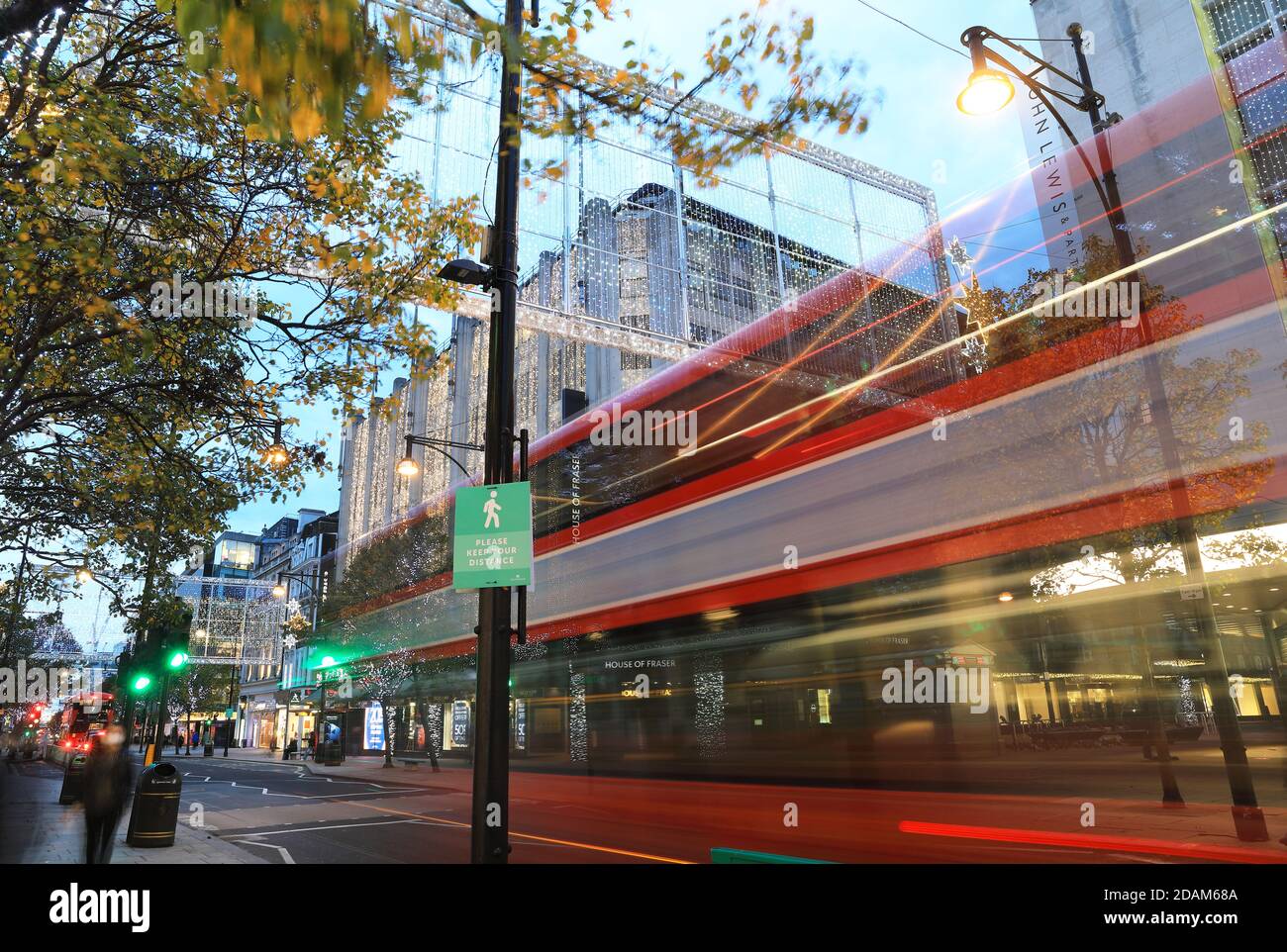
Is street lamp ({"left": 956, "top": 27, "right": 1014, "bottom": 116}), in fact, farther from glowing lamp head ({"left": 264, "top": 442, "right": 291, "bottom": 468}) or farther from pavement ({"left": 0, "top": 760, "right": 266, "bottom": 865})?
pavement ({"left": 0, "top": 760, "right": 266, "bottom": 865})

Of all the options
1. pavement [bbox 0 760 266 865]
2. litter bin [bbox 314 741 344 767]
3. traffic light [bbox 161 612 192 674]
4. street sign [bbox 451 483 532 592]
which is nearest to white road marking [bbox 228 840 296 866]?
pavement [bbox 0 760 266 865]

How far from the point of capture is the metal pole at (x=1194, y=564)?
5.86 meters

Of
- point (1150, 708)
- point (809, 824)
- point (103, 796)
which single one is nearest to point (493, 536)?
point (809, 824)

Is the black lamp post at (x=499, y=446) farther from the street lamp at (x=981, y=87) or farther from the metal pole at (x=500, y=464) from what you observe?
the street lamp at (x=981, y=87)

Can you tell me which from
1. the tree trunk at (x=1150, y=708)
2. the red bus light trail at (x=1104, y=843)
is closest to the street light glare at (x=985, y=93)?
the tree trunk at (x=1150, y=708)

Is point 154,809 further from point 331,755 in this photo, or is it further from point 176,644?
point 331,755

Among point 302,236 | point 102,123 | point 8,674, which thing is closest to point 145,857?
point 302,236

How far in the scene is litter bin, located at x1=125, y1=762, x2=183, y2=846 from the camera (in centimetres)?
1010

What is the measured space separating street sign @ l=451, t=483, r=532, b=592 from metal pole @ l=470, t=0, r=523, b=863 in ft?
0.51

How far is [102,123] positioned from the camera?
5574mm

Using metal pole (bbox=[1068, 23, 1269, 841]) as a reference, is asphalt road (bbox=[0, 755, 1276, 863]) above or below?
below

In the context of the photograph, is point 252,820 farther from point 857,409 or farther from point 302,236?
point 857,409
